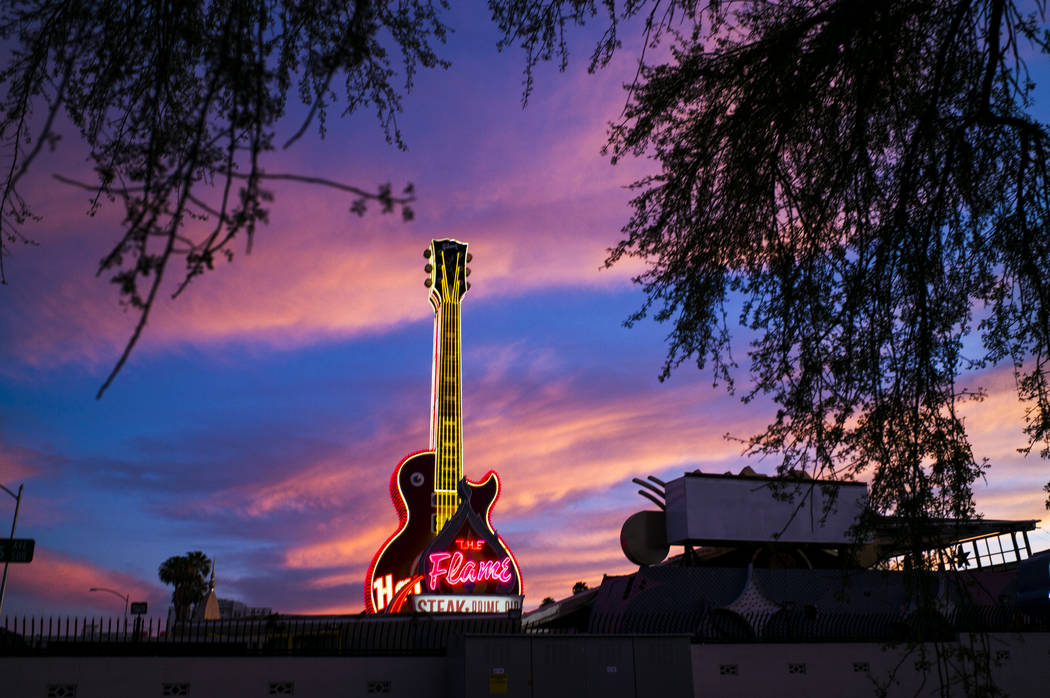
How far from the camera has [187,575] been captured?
86.8m

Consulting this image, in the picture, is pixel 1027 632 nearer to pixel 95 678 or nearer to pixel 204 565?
pixel 95 678

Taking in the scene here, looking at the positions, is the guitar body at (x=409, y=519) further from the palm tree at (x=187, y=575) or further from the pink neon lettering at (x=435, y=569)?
the palm tree at (x=187, y=575)

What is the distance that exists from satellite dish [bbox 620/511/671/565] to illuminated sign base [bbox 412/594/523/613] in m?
8.82

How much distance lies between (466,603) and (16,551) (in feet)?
67.3

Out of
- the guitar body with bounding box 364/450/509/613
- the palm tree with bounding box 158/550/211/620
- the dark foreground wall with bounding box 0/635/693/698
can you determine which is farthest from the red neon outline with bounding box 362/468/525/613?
the palm tree with bounding box 158/550/211/620

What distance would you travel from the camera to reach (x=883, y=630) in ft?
79.7

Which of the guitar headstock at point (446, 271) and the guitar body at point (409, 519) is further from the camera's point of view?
the guitar headstock at point (446, 271)

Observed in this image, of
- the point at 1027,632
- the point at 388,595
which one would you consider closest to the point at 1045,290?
the point at 1027,632

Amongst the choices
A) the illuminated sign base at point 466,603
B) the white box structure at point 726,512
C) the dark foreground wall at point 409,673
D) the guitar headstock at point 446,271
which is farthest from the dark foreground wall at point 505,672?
the guitar headstock at point 446,271

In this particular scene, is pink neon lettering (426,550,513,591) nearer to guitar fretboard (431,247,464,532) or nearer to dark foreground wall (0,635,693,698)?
guitar fretboard (431,247,464,532)

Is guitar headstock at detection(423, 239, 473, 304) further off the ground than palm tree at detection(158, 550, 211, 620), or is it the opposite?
guitar headstock at detection(423, 239, 473, 304)

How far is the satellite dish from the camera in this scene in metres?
29.5

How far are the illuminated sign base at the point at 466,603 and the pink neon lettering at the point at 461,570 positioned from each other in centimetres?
58

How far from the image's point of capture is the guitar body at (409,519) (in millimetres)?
42750
